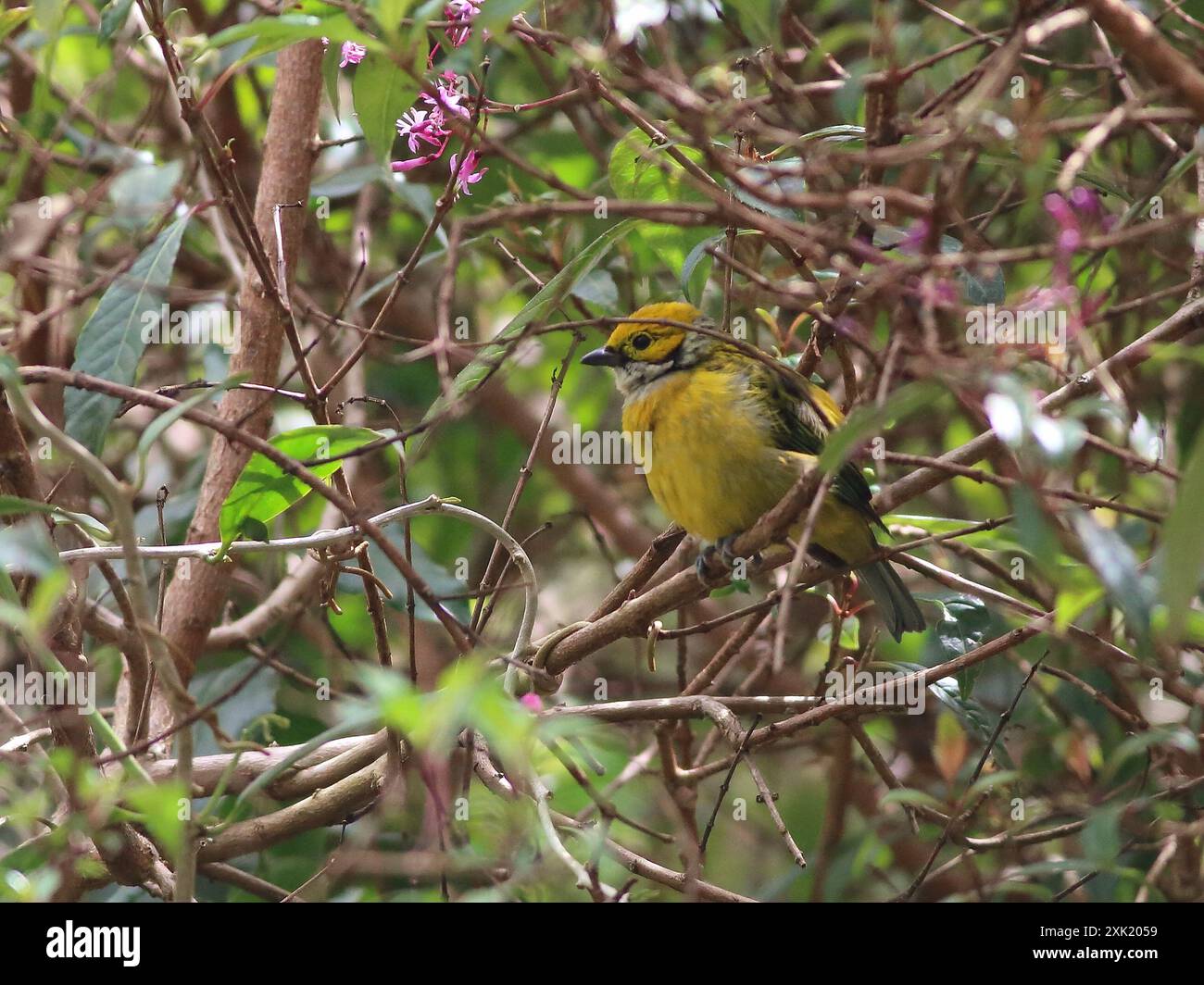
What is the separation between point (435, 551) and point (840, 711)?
9.20 feet

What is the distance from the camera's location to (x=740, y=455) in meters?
3.77

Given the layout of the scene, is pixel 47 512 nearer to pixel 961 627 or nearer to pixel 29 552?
pixel 29 552

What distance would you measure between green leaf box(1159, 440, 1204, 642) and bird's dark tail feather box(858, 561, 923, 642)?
1.97 meters

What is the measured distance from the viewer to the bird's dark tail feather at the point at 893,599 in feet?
12.0

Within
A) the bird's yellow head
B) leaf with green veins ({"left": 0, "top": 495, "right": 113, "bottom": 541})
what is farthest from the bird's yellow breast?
leaf with green veins ({"left": 0, "top": 495, "right": 113, "bottom": 541})

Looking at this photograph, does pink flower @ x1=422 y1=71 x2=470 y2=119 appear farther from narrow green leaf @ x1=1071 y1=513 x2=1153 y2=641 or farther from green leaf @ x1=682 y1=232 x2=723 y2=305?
narrow green leaf @ x1=1071 y1=513 x2=1153 y2=641

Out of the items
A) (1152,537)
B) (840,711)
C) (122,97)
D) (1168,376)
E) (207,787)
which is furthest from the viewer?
(122,97)

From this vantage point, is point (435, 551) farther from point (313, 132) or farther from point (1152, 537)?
point (1152, 537)

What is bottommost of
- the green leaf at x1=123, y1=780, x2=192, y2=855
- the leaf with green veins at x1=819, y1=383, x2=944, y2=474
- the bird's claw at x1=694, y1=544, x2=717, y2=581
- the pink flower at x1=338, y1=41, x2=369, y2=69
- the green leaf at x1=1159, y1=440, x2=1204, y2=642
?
the green leaf at x1=123, y1=780, x2=192, y2=855

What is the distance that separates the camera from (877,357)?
6.29ft

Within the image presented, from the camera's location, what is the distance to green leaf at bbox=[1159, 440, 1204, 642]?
1618mm

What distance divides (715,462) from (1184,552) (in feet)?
7.12

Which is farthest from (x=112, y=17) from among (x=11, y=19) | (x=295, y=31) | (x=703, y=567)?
(x=703, y=567)

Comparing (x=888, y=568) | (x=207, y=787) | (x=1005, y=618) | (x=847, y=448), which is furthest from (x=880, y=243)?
(x=207, y=787)
